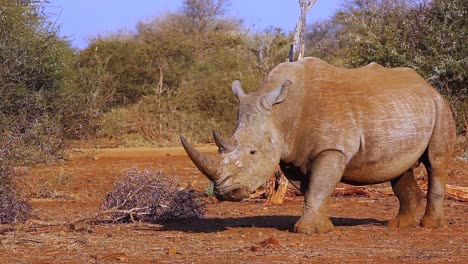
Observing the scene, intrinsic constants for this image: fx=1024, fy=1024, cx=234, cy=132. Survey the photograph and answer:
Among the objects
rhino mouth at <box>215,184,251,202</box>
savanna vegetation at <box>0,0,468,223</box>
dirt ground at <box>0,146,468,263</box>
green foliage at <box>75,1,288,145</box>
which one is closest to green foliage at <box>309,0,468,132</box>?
savanna vegetation at <box>0,0,468,223</box>

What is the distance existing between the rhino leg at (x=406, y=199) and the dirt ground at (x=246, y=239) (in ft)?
0.68

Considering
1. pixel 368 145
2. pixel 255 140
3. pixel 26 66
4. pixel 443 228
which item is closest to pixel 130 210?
pixel 255 140

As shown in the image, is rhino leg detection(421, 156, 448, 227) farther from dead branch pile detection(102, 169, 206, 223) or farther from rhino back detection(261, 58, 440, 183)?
dead branch pile detection(102, 169, 206, 223)

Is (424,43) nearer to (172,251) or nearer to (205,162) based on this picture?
(205,162)

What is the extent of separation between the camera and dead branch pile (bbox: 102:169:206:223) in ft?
37.3

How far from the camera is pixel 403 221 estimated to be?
11.2m

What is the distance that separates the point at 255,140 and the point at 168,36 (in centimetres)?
2268

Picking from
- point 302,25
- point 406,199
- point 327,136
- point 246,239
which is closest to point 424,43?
point 302,25

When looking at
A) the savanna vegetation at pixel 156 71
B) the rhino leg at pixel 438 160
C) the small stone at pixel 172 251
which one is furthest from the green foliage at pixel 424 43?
the small stone at pixel 172 251

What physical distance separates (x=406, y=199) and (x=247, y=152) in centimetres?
235

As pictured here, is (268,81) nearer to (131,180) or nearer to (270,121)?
(270,121)

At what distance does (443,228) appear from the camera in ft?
35.6

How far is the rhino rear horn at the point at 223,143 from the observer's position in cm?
966

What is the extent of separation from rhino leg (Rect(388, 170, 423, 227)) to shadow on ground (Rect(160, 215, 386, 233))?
36 cm
